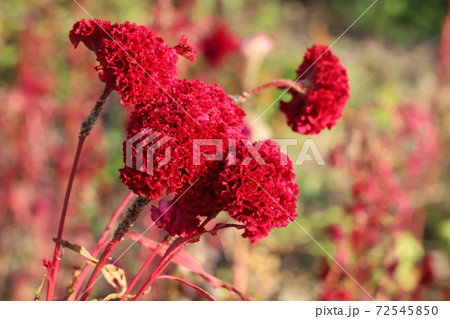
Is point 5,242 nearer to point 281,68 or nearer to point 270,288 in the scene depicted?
point 270,288

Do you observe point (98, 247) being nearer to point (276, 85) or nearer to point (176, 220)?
point (176, 220)

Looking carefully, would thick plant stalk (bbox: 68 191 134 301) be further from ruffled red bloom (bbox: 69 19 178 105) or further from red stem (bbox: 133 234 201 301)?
ruffled red bloom (bbox: 69 19 178 105)

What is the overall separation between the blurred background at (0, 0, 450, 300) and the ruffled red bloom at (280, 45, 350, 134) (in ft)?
1.00

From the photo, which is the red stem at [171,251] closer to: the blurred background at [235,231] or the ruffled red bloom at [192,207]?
the ruffled red bloom at [192,207]

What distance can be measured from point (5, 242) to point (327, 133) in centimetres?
286

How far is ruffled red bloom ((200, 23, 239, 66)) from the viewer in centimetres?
308

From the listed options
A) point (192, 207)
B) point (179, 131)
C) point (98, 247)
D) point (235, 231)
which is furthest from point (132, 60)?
point (235, 231)

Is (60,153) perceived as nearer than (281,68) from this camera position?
Yes

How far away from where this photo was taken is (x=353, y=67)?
5391 millimetres

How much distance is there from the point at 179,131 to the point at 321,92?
36 cm

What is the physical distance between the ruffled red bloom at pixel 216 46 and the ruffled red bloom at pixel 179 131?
90.0 inches

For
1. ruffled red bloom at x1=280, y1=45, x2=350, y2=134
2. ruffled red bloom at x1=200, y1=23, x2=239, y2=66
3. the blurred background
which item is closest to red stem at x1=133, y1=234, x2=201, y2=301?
ruffled red bloom at x1=280, y1=45, x2=350, y2=134

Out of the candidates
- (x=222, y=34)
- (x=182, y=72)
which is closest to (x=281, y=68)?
(x=222, y=34)

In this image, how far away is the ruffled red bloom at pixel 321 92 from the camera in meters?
1.01
